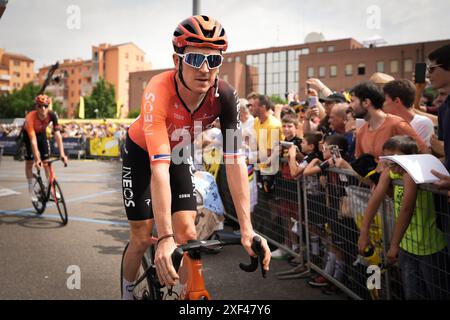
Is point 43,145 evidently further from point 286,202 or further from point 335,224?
point 335,224

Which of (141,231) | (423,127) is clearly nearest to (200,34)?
(141,231)

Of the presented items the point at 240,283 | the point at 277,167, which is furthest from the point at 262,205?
the point at 240,283

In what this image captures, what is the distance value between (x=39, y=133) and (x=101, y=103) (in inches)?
2927

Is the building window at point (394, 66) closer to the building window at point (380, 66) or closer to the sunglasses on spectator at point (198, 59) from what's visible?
the building window at point (380, 66)

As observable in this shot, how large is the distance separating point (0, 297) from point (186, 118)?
2702 millimetres

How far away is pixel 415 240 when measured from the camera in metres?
2.95

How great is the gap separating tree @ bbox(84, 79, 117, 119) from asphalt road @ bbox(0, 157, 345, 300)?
72912mm

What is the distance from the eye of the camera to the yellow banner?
21562 millimetres

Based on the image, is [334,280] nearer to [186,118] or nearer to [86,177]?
[186,118]

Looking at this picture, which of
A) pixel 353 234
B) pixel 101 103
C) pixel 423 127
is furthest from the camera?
pixel 101 103

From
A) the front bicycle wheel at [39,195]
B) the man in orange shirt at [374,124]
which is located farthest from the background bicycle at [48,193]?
the man in orange shirt at [374,124]

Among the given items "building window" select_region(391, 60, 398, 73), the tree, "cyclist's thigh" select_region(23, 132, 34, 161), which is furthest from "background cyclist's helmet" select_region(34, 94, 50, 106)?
the tree

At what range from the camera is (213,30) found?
2314mm
